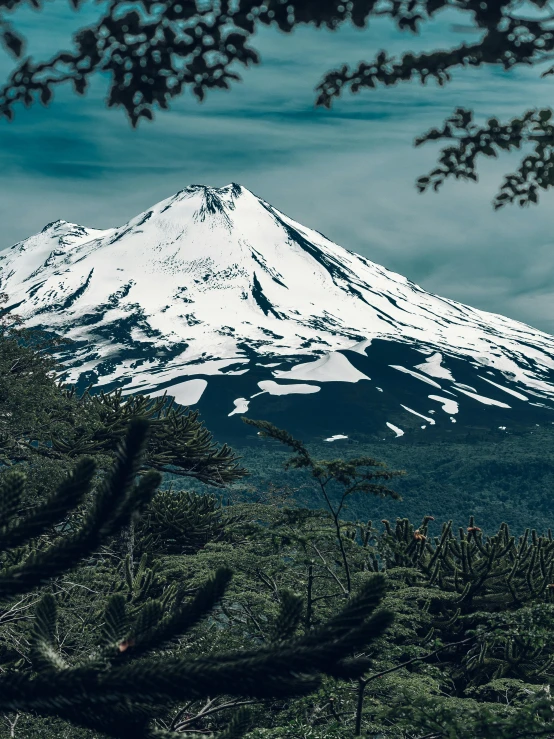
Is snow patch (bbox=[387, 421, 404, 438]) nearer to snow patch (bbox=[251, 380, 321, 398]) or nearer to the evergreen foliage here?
snow patch (bbox=[251, 380, 321, 398])

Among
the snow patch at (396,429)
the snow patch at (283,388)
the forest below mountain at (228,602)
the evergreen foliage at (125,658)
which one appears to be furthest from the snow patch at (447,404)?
the evergreen foliage at (125,658)

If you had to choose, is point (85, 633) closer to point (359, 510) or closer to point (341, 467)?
point (341, 467)

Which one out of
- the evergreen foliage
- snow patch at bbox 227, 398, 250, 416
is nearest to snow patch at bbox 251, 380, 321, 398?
snow patch at bbox 227, 398, 250, 416

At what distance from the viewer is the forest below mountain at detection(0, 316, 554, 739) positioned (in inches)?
93.4

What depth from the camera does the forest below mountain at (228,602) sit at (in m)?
2.37

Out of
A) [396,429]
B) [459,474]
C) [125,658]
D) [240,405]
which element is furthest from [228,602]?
[240,405]

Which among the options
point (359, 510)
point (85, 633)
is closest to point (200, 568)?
point (85, 633)

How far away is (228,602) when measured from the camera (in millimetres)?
9773

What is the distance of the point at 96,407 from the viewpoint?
16125mm

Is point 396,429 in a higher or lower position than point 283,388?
lower

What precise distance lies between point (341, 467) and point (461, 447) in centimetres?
14328

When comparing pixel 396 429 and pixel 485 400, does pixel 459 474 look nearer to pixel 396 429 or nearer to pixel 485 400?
pixel 396 429

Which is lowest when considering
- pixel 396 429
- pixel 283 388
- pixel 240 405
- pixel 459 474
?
pixel 396 429

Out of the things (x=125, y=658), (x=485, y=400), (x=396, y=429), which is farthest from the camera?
(x=485, y=400)
